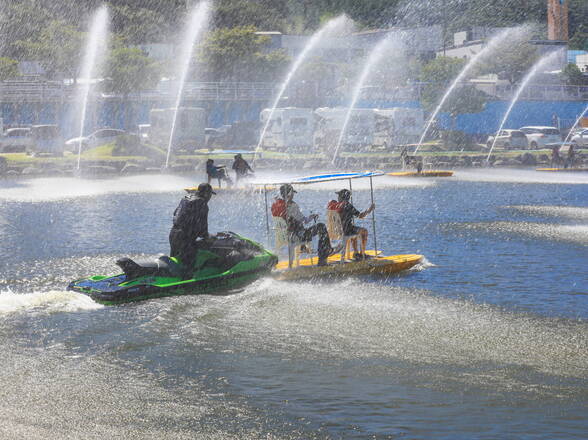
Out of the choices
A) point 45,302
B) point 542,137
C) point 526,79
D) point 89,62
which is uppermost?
point 89,62

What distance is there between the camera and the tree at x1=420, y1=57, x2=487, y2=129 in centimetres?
8000

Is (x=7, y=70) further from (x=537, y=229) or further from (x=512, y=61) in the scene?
(x=537, y=229)

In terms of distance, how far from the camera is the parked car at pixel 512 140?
75000 mm

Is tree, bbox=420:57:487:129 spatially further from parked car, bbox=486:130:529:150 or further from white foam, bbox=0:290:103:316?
white foam, bbox=0:290:103:316

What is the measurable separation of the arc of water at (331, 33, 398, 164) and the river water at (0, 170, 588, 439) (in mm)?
42497

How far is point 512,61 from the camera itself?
312 feet

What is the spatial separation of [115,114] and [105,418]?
73766 mm

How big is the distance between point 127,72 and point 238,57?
15.5 meters

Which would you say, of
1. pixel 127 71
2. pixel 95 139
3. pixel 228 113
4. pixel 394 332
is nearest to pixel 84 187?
pixel 95 139

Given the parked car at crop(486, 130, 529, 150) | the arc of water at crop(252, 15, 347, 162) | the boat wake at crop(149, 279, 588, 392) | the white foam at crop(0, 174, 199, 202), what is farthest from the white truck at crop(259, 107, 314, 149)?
the boat wake at crop(149, 279, 588, 392)

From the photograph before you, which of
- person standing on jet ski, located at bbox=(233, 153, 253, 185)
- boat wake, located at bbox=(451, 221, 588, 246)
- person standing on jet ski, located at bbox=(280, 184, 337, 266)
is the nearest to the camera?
person standing on jet ski, located at bbox=(280, 184, 337, 266)

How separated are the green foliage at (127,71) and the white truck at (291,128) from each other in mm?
13217

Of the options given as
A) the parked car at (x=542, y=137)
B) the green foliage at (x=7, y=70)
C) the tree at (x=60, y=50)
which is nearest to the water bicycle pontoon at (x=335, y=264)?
the parked car at (x=542, y=137)

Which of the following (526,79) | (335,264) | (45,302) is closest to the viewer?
(45,302)
